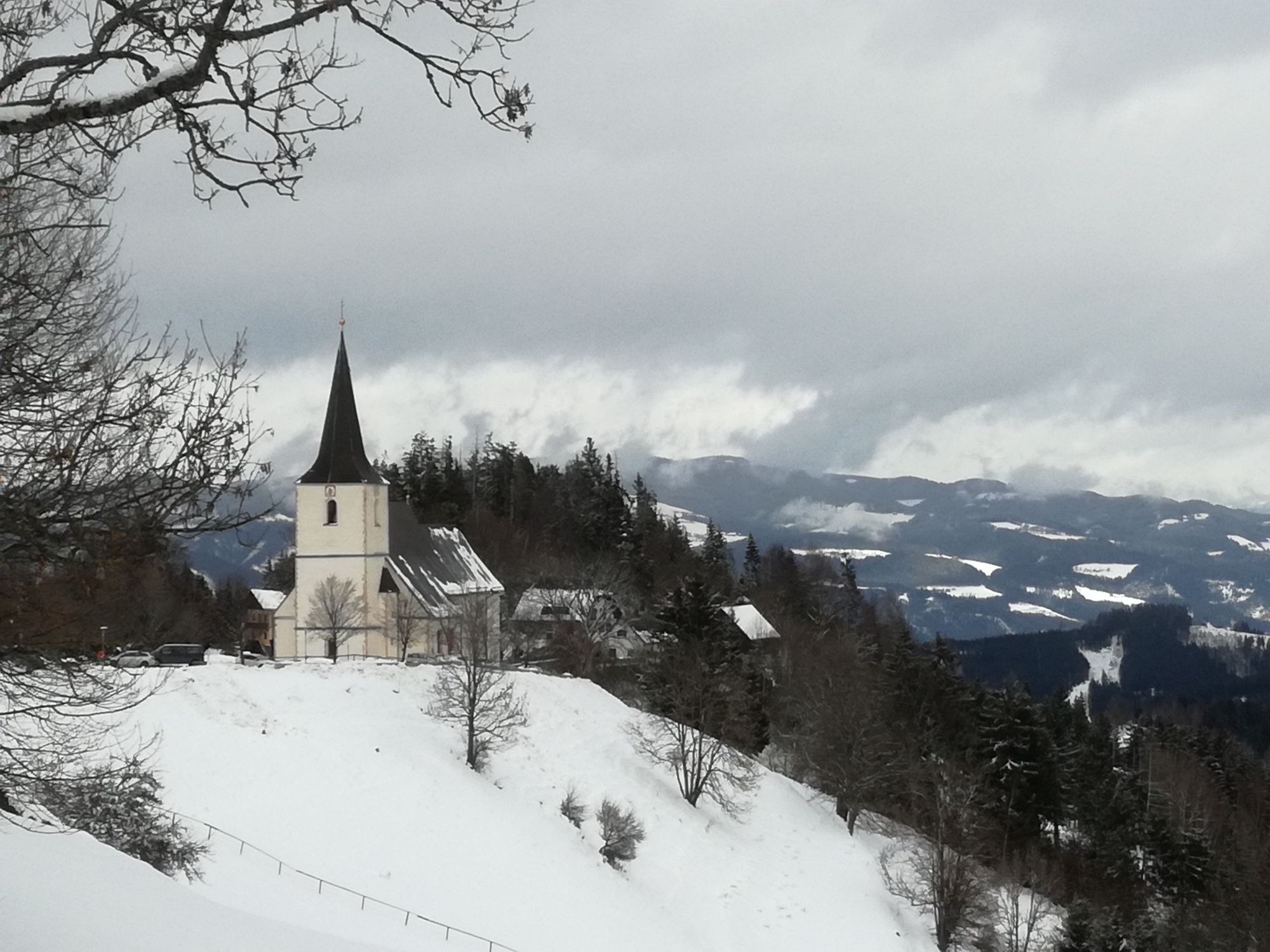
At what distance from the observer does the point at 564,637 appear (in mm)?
58500

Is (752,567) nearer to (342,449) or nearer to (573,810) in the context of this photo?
(342,449)

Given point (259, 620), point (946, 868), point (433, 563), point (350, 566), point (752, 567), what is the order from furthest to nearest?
point (752, 567)
point (259, 620)
point (433, 563)
point (350, 566)
point (946, 868)

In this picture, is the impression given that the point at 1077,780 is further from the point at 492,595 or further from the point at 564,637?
the point at 492,595

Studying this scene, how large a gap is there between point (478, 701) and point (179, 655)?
1302cm

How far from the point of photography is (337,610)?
52.7m

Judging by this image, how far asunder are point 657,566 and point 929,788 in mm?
40561

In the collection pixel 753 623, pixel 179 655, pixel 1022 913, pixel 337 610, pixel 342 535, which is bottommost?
pixel 1022 913

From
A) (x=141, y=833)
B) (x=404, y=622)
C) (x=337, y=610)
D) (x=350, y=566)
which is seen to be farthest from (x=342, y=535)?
(x=141, y=833)

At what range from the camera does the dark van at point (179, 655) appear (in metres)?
41.8

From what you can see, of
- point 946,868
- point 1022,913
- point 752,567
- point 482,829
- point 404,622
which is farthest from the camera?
point 752,567

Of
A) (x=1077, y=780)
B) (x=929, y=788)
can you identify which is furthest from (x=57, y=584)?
(x=1077, y=780)

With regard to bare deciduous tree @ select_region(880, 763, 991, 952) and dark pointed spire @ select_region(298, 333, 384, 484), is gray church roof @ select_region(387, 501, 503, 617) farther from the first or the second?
bare deciduous tree @ select_region(880, 763, 991, 952)

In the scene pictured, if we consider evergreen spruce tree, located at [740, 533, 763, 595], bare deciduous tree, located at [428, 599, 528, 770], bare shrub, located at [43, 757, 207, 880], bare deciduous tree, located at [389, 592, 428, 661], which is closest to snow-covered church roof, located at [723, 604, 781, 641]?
evergreen spruce tree, located at [740, 533, 763, 595]

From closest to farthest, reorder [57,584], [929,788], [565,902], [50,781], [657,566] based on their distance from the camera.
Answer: [57,584] → [50,781] → [565,902] → [929,788] → [657,566]
